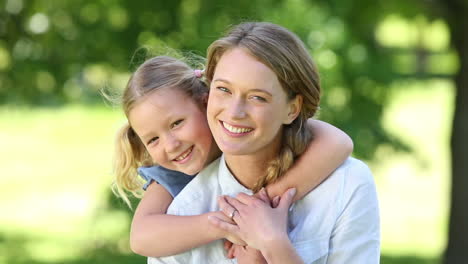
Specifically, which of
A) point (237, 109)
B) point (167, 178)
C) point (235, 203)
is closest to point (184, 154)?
point (167, 178)

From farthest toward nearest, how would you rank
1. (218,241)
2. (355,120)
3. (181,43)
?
(355,120) → (181,43) → (218,241)

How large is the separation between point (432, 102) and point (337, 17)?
1232 cm

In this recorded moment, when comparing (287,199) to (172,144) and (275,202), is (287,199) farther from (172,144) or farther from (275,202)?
(172,144)

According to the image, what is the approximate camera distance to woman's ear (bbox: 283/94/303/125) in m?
2.25

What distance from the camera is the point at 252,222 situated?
2.22 meters

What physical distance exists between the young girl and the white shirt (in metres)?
0.04

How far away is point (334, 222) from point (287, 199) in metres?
0.15

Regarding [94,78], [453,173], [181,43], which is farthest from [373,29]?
[94,78]

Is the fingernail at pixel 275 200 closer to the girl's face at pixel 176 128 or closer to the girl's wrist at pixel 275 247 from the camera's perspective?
the girl's wrist at pixel 275 247

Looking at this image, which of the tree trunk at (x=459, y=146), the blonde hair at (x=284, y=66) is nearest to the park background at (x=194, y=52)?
the tree trunk at (x=459, y=146)

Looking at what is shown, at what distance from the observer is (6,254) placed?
759cm

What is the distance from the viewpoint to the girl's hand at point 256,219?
7.17 feet

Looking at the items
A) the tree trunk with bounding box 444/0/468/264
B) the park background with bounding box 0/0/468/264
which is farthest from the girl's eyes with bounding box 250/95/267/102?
the tree trunk with bounding box 444/0/468/264

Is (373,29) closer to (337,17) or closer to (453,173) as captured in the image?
(337,17)
